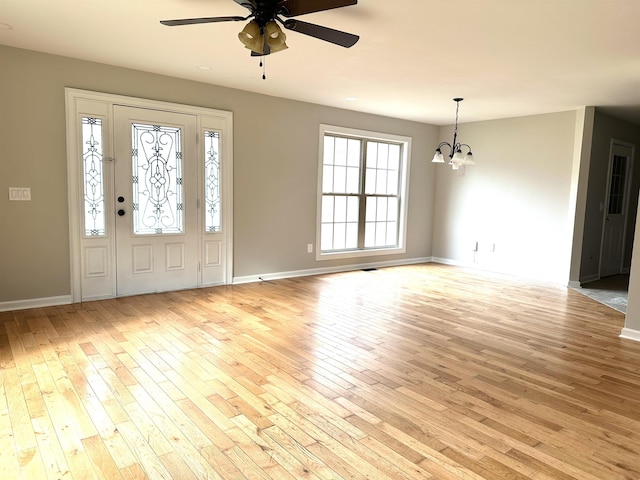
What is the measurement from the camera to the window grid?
22.7ft

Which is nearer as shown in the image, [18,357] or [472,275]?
[18,357]

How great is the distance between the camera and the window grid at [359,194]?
6926 millimetres

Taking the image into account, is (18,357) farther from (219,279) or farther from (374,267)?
(374,267)

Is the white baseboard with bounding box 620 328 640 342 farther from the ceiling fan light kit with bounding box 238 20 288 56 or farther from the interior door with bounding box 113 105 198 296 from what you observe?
the interior door with bounding box 113 105 198 296

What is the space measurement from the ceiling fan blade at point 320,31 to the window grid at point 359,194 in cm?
395

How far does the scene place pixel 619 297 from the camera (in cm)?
568

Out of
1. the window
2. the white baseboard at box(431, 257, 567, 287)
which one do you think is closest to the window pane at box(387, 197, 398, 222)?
the window

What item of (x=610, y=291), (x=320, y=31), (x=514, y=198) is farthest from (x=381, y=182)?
(x=320, y=31)

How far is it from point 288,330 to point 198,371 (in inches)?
44.1

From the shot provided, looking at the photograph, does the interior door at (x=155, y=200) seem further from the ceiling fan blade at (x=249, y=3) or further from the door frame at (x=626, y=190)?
the door frame at (x=626, y=190)

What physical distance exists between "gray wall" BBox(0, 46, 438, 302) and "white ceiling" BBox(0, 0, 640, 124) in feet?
0.74

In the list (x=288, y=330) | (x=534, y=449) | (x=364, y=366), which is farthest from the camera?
(x=288, y=330)

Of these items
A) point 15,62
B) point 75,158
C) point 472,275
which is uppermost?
point 15,62

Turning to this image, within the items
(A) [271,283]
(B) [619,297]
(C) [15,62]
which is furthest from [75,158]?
(B) [619,297]
